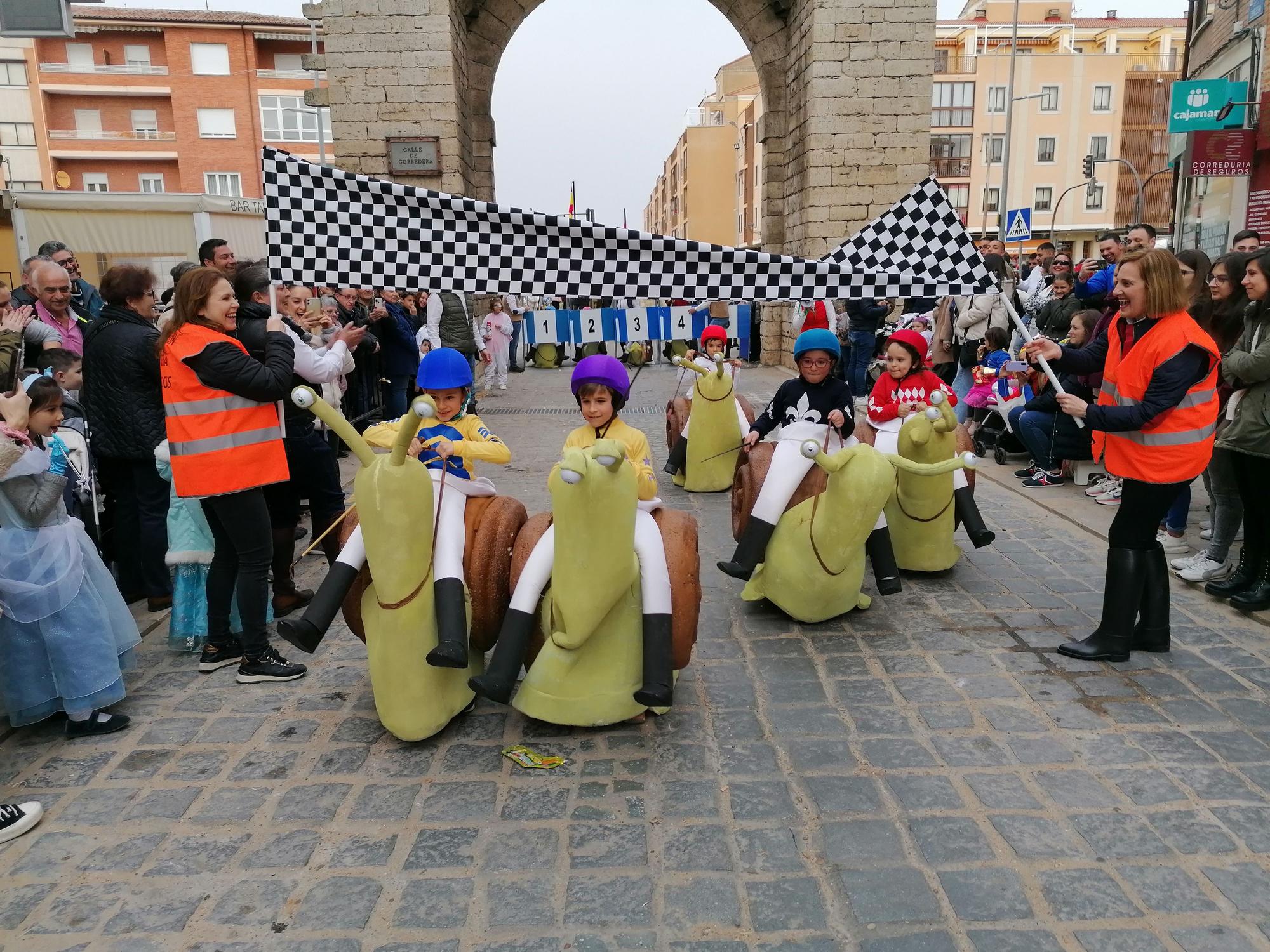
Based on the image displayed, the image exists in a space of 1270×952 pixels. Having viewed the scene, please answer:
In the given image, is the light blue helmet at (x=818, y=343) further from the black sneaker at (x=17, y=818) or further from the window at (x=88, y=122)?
the window at (x=88, y=122)

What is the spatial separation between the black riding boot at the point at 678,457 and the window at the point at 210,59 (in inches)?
1653

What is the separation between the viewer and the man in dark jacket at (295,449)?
4.32m

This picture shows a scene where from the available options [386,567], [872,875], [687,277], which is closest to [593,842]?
[872,875]

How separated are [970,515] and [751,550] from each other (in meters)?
1.73

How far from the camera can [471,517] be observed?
3580 millimetres

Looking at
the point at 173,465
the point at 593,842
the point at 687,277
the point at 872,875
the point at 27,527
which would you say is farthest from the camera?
the point at 687,277

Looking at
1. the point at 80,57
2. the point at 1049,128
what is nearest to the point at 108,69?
the point at 80,57

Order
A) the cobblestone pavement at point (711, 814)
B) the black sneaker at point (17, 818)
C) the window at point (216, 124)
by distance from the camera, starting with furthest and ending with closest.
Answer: the window at point (216, 124)
the black sneaker at point (17, 818)
the cobblestone pavement at point (711, 814)

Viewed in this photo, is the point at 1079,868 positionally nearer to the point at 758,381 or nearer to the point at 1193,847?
the point at 1193,847

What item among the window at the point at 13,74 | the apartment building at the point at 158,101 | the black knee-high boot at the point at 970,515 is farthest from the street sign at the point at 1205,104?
the window at the point at 13,74

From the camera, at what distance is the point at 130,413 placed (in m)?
4.58

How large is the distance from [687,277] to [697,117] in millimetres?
61459

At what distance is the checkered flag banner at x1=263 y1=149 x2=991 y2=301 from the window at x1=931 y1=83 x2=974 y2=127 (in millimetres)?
52279

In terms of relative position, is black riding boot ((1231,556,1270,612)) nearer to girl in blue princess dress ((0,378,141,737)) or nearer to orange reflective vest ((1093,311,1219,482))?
orange reflective vest ((1093,311,1219,482))
